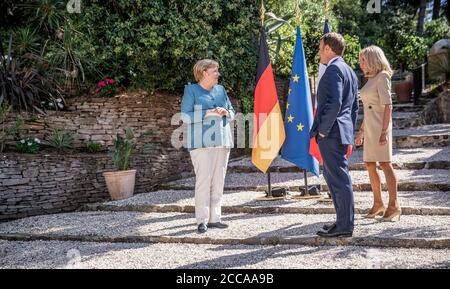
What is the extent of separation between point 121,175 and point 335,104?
4.05 metres

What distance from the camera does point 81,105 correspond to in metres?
8.85

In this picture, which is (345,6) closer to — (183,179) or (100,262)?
(183,179)

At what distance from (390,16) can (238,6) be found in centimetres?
1561

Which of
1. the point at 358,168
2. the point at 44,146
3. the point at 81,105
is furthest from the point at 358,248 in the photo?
the point at 81,105

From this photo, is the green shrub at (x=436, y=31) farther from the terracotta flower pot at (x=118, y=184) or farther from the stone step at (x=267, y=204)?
the terracotta flower pot at (x=118, y=184)

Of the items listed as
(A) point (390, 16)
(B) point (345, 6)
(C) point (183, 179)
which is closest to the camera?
(C) point (183, 179)

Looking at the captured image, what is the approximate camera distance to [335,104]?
410 cm

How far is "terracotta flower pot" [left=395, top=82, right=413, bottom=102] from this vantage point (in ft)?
51.1

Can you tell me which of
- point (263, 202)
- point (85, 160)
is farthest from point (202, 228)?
point (85, 160)

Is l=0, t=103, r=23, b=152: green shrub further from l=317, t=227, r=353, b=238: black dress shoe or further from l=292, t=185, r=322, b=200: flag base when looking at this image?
l=317, t=227, r=353, b=238: black dress shoe

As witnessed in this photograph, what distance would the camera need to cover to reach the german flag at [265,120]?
233 inches

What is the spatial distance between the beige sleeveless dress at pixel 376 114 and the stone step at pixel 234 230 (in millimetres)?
688

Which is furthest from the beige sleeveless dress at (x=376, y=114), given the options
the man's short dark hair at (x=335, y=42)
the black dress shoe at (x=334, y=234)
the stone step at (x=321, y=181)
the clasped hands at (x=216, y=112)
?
the stone step at (x=321, y=181)

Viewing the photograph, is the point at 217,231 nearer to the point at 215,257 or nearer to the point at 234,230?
the point at 234,230
